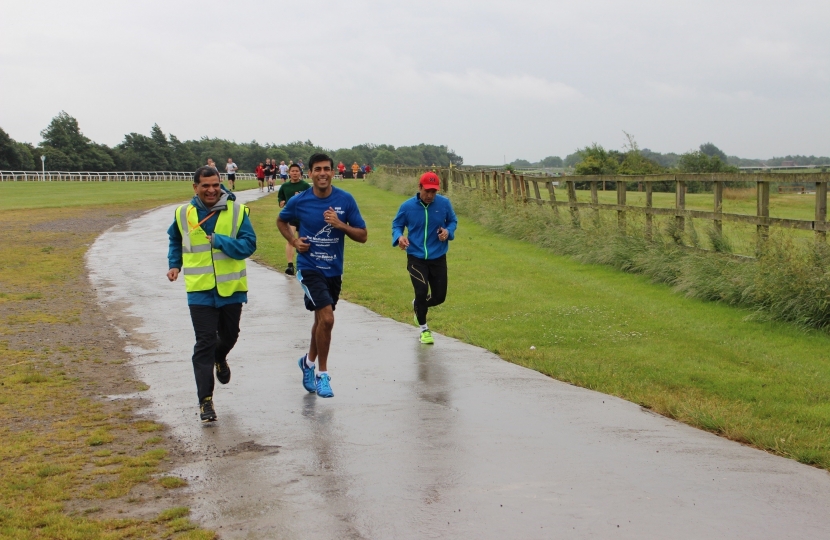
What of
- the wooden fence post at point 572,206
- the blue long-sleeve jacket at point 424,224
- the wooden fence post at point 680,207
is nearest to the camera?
the blue long-sleeve jacket at point 424,224

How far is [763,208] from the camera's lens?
39.5 feet

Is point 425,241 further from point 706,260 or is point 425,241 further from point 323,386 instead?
point 706,260

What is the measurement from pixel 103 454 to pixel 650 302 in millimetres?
8341

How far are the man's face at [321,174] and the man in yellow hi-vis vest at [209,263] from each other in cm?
74

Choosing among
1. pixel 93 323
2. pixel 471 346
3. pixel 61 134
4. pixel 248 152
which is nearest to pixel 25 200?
pixel 93 323

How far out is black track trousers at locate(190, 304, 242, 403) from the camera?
265 inches

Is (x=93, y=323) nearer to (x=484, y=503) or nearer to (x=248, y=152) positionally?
(x=484, y=503)

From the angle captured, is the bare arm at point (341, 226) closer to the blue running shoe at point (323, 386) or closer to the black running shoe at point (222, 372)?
the blue running shoe at point (323, 386)

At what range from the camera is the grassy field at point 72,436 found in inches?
186

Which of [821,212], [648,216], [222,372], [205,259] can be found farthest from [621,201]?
[205,259]

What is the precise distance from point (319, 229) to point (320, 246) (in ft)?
0.46

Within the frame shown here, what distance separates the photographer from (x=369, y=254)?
19.6 meters

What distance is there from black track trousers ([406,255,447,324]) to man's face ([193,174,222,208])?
3.33 m

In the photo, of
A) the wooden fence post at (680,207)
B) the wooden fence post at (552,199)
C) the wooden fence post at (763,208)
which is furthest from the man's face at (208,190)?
the wooden fence post at (552,199)
